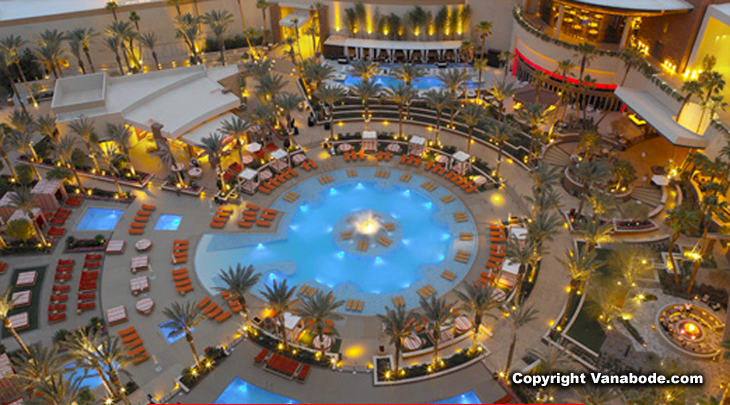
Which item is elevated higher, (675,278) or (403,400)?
(675,278)

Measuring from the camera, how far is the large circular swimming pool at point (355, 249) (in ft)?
138

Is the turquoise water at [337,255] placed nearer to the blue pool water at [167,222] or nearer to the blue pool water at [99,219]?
the blue pool water at [167,222]

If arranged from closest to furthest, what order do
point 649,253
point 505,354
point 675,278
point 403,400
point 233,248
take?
point 403,400 < point 505,354 < point 675,278 < point 649,253 < point 233,248

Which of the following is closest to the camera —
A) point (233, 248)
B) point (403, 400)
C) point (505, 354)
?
point (403, 400)

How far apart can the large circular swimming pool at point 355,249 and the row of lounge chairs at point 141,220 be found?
6580 mm

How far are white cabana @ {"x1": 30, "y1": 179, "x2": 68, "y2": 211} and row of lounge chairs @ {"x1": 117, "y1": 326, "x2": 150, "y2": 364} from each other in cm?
1916

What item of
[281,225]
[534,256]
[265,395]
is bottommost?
[265,395]

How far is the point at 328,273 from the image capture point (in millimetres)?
43000

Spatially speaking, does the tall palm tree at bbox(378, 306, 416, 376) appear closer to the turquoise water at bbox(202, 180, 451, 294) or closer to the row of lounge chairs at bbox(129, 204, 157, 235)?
the turquoise water at bbox(202, 180, 451, 294)

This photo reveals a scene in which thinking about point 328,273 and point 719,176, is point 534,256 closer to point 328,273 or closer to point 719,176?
point 328,273

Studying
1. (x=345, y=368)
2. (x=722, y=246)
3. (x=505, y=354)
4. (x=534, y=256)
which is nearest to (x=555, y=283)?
(x=534, y=256)

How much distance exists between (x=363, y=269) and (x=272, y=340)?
34.3 ft

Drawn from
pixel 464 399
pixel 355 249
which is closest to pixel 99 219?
pixel 355 249

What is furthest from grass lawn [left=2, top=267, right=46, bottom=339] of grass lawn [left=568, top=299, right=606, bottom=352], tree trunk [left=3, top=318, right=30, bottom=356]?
grass lawn [left=568, top=299, right=606, bottom=352]
